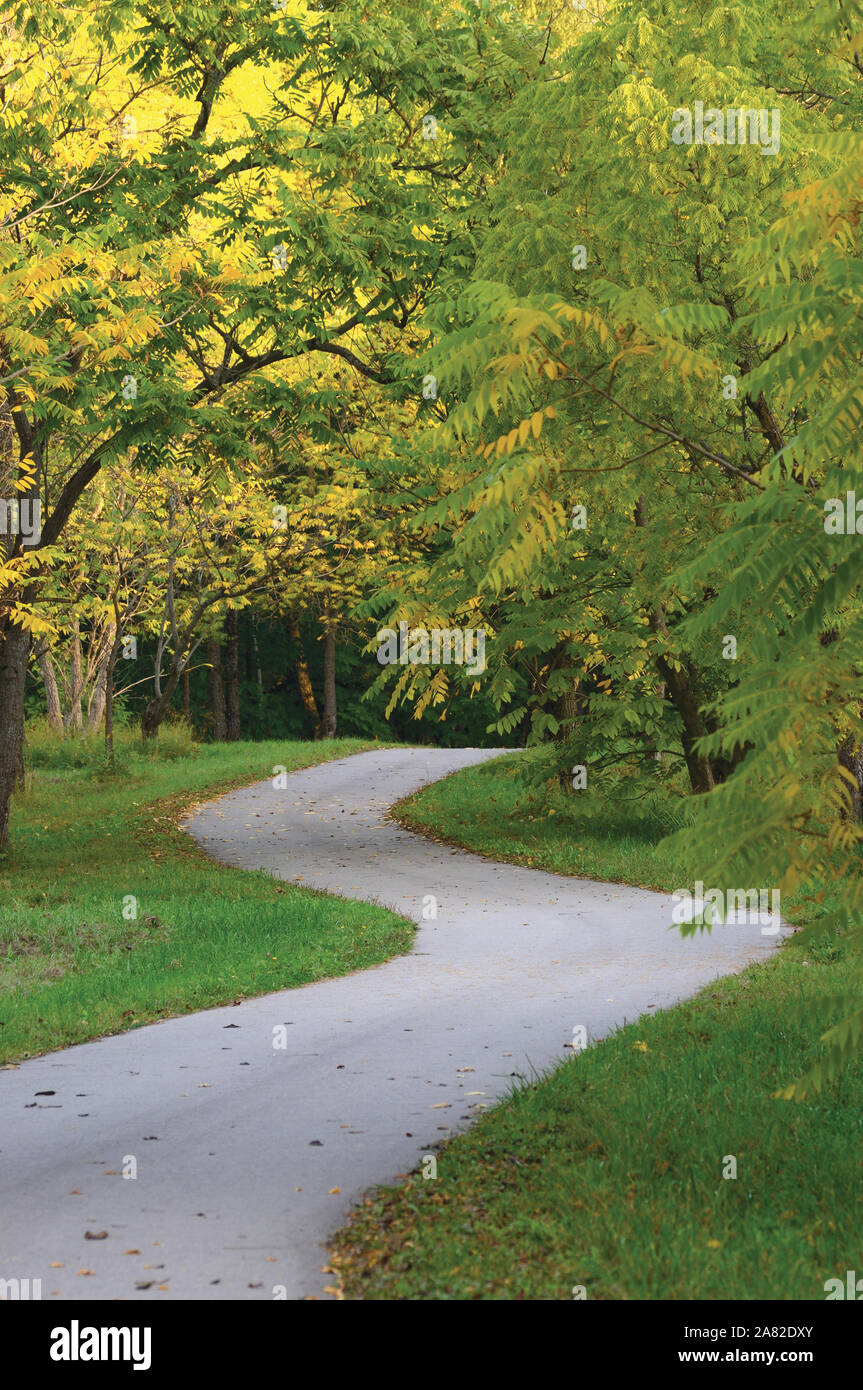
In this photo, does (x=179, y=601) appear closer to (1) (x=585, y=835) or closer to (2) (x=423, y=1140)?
(1) (x=585, y=835)

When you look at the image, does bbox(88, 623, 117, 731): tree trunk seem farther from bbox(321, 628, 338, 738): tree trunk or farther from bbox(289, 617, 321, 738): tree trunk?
bbox(289, 617, 321, 738): tree trunk

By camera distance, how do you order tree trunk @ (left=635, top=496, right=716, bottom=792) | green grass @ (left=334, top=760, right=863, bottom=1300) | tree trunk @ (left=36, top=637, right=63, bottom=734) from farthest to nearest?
tree trunk @ (left=36, top=637, right=63, bottom=734) → tree trunk @ (left=635, top=496, right=716, bottom=792) → green grass @ (left=334, top=760, right=863, bottom=1300)

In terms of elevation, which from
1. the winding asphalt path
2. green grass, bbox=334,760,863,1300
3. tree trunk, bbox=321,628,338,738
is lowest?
the winding asphalt path

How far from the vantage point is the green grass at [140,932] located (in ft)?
31.7

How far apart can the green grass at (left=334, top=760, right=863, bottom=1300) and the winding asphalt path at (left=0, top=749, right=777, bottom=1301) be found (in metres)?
0.34

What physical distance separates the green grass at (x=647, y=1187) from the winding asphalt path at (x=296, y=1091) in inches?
13.3

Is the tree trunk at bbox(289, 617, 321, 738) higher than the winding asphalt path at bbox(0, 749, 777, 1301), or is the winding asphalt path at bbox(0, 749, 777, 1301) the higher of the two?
the tree trunk at bbox(289, 617, 321, 738)

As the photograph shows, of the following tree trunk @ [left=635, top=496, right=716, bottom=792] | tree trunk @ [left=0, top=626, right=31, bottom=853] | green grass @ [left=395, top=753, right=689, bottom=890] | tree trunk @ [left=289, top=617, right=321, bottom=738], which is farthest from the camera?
tree trunk @ [left=289, top=617, right=321, bottom=738]

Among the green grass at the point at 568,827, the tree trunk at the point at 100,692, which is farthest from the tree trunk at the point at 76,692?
the green grass at the point at 568,827

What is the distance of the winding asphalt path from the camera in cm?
516

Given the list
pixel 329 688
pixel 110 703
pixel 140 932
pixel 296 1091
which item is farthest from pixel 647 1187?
pixel 329 688

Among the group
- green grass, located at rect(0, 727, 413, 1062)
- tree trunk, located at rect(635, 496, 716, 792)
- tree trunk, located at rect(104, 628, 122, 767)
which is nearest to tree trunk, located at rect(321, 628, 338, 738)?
tree trunk, located at rect(104, 628, 122, 767)

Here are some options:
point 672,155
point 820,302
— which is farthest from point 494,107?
point 820,302
